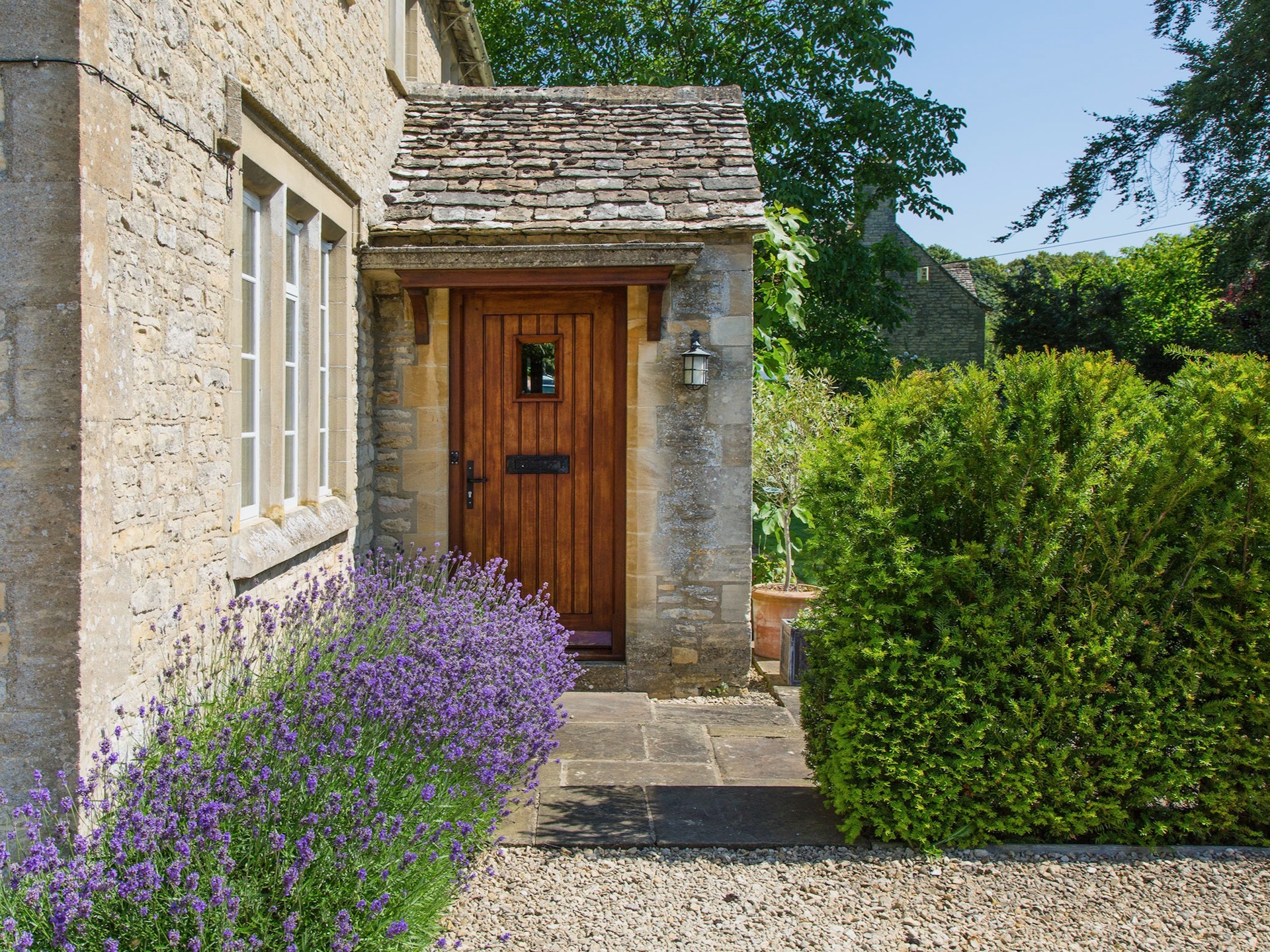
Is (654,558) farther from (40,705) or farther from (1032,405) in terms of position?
(40,705)

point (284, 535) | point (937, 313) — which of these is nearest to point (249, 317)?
point (284, 535)

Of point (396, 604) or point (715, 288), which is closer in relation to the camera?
point (396, 604)

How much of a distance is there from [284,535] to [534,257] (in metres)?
2.62

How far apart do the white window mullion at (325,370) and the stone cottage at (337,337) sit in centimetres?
3

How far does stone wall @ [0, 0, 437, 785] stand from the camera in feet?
10.3

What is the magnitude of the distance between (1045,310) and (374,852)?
74.7 ft

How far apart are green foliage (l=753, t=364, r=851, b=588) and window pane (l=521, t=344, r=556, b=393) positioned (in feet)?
6.79

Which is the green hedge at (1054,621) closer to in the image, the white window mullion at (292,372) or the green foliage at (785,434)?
the white window mullion at (292,372)

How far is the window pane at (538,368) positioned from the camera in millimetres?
7141

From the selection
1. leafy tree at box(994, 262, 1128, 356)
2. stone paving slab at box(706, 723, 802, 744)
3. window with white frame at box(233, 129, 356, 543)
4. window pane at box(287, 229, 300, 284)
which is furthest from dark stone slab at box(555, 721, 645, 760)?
leafy tree at box(994, 262, 1128, 356)

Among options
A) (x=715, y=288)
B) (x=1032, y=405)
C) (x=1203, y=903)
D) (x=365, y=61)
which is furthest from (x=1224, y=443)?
(x=365, y=61)

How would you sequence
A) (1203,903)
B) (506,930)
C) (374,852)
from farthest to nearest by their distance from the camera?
(1203,903)
(506,930)
(374,852)

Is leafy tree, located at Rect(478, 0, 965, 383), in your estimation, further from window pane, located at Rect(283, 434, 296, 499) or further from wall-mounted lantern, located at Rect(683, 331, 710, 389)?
window pane, located at Rect(283, 434, 296, 499)

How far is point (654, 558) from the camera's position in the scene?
6809 mm
